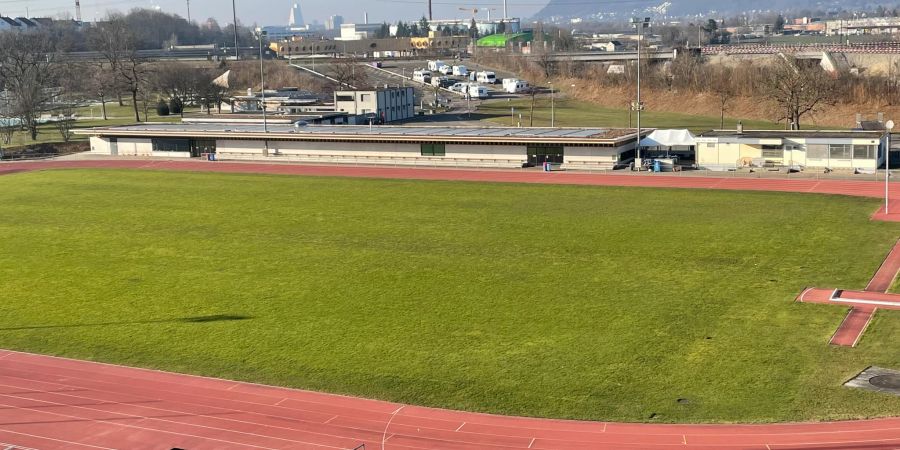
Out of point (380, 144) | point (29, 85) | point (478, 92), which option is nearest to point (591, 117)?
point (478, 92)

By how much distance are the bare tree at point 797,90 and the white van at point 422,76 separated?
68324 mm


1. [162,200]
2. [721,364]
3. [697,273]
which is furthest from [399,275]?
[162,200]

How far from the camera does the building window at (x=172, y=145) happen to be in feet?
294

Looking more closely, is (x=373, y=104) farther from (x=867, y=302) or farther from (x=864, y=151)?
(x=867, y=302)

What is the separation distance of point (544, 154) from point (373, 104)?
37.4 metres

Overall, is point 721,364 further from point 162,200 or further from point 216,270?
point 162,200

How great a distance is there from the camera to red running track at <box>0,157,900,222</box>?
59.7 m

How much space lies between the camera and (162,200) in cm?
6538

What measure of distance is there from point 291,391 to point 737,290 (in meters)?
19.0

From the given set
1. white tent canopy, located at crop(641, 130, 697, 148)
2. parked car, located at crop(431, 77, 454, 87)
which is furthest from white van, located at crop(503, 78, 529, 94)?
white tent canopy, located at crop(641, 130, 697, 148)

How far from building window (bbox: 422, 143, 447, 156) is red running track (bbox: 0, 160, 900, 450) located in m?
49.9

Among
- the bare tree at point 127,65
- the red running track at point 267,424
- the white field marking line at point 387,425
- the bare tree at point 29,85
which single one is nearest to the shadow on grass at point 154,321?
the red running track at point 267,424

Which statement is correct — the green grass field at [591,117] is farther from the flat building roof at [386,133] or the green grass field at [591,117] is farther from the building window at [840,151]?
the building window at [840,151]

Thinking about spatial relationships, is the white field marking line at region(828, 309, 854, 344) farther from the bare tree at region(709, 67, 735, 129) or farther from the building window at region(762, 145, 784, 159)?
the bare tree at region(709, 67, 735, 129)
